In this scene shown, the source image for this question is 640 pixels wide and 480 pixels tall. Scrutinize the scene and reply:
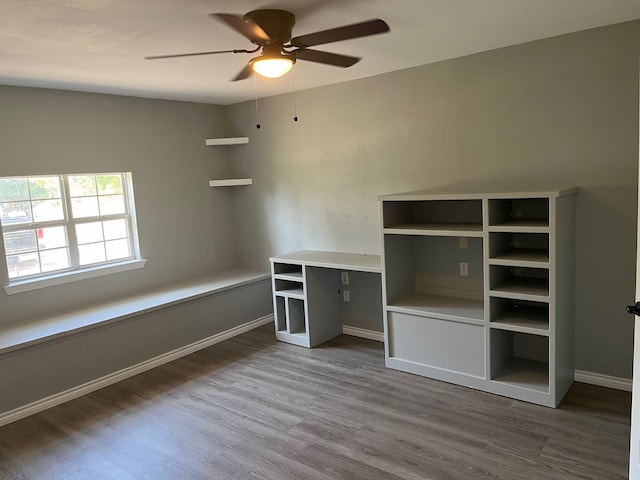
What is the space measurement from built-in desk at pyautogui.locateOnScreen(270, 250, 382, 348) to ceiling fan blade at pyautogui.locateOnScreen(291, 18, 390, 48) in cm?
219

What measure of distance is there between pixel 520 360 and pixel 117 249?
3709 mm

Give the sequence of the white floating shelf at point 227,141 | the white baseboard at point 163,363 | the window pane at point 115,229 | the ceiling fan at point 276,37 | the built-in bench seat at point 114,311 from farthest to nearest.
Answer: the white floating shelf at point 227,141 < the window pane at point 115,229 < the built-in bench seat at point 114,311 < the white baseboard at point 163,363 < the ceiling fan at point 276,37

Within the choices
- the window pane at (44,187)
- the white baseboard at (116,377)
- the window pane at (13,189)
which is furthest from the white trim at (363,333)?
the window pane at (13,189)

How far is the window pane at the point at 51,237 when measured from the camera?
4.05 meters

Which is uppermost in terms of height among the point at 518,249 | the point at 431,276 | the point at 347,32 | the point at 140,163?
the point at 347,32

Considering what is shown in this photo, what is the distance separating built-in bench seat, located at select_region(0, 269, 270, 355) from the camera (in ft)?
11.3

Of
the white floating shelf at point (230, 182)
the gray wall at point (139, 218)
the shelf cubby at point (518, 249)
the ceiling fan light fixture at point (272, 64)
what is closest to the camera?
the ceiling fan light fixture at point (272, 64)

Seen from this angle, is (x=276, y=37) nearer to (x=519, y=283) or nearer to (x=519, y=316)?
(x=519, y=283)

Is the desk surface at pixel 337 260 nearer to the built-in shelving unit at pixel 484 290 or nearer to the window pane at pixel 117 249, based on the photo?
the built-in shelving unit at pixel 484 290

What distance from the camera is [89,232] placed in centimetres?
441

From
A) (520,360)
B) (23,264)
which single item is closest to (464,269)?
(520,360)

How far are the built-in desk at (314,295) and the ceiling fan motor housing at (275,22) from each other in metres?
2.13

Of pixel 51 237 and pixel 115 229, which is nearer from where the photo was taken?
pixel 51 237

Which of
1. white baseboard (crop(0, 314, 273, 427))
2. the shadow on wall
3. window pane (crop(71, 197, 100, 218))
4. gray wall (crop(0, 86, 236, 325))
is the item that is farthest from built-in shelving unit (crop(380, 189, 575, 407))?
window pane (crop(71, 197, 100, 218))
